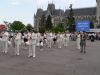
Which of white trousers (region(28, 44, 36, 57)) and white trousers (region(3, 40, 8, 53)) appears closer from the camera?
white trousers (region(28, 44, 36, 57))

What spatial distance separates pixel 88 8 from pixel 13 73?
172 m

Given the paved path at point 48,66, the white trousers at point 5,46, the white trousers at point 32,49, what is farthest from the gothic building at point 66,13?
the paved path at point 48,66

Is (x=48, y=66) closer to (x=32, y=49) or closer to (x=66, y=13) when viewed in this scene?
(x=32, y=49)

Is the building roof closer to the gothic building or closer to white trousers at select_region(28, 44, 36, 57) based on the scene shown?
the gothic building

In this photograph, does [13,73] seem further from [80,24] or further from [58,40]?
[80,24]

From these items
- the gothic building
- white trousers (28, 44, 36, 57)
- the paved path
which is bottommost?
the paved path

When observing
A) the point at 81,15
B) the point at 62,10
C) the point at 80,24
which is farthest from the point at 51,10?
the point at 80,24

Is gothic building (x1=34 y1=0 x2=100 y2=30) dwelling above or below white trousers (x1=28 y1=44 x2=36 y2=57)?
above

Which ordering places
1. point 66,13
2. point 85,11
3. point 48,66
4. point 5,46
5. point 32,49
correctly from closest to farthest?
1. point 48,66
2. point 32,49
3. point 5,46
4. point 85,11
5. point 66,13

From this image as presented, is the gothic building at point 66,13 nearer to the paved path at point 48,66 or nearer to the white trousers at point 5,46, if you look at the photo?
the white trousers at point 5,46

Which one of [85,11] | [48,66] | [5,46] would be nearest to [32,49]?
[5,46]

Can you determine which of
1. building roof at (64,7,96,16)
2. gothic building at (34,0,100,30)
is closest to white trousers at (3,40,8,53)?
gothic building at (34,0,100,30)

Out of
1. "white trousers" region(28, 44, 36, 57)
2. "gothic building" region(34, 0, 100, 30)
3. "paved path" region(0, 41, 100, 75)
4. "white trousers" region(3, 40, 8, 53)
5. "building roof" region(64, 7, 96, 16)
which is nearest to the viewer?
"paved path" region(0, 41, 100, 75)

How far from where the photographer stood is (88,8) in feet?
594
